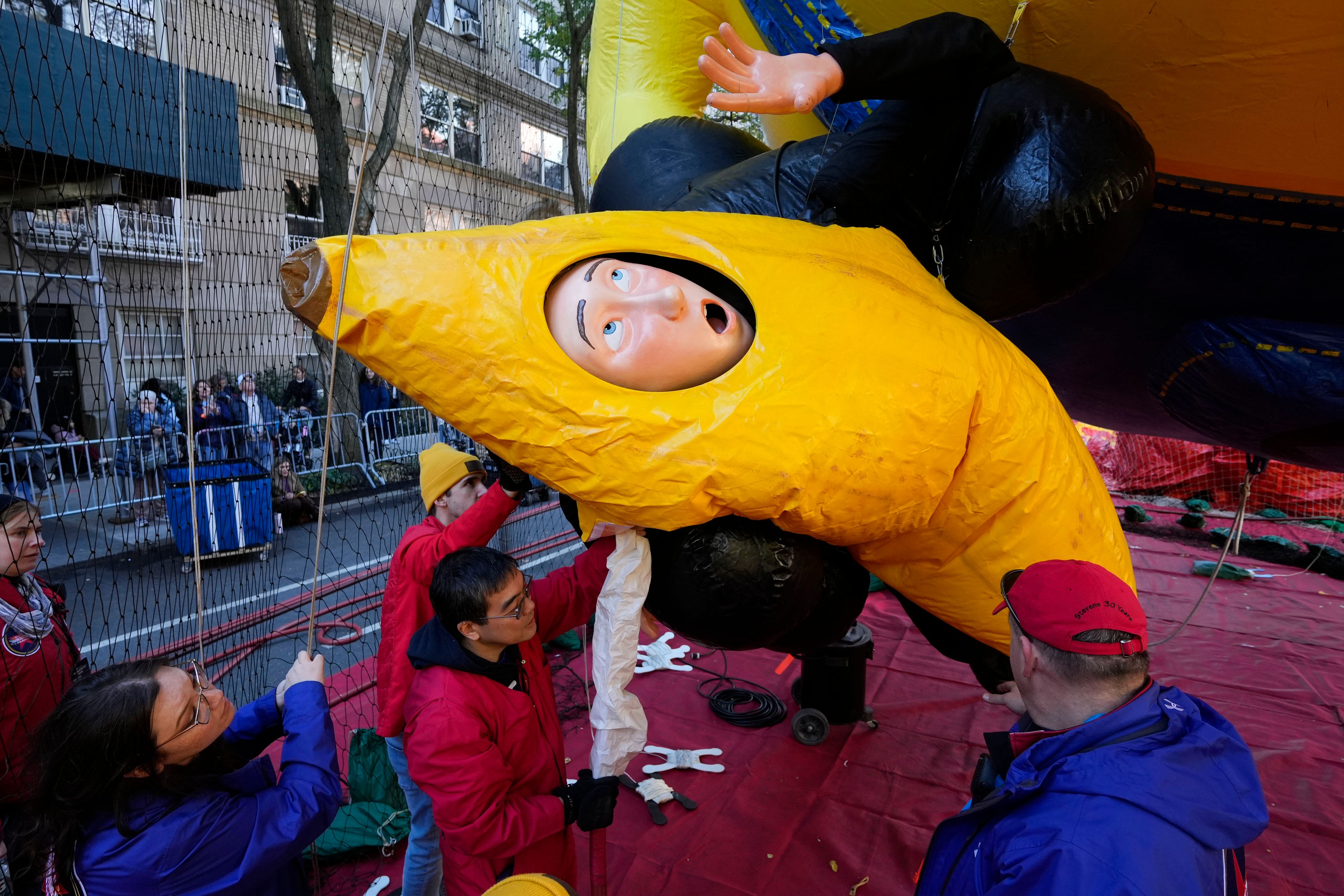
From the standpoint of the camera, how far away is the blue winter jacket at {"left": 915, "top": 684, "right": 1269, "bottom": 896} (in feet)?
3.31

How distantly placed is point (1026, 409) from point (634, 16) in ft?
7.53

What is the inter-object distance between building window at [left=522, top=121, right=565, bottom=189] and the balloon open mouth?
11.3 meters

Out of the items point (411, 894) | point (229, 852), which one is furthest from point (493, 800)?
point (411, 894)

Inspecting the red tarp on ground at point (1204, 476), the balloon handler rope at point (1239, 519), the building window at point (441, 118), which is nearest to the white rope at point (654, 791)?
the balloon handler rope at point (1239, 519)

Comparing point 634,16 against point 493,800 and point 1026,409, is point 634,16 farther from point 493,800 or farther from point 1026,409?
point 493,800

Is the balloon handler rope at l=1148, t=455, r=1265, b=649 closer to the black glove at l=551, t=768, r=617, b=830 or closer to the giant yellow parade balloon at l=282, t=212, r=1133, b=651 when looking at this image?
the giant yellow parade balloon at l=282, t=212, r=1133, b=651

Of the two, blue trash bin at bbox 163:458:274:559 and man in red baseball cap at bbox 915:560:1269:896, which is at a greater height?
man in red baseball cap at bbox 915:560:1269:896

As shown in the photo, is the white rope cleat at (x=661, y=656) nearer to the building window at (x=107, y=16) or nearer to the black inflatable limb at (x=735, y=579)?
the black inflatable limb at (x=735, y=579)

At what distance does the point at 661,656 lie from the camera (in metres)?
4.40

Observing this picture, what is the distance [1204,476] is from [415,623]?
9.42m

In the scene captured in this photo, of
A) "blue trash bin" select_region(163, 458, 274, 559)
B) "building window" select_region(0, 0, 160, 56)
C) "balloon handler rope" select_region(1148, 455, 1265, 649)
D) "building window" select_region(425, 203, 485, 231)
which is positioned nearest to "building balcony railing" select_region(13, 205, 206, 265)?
"building window" select_region(0, 0, 160, 56)

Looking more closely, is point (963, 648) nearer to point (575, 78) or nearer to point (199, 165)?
point (199, 165)

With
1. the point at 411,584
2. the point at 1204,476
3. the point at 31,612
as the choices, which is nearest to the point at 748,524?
the point at 411,584

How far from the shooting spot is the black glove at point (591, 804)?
1822mm
